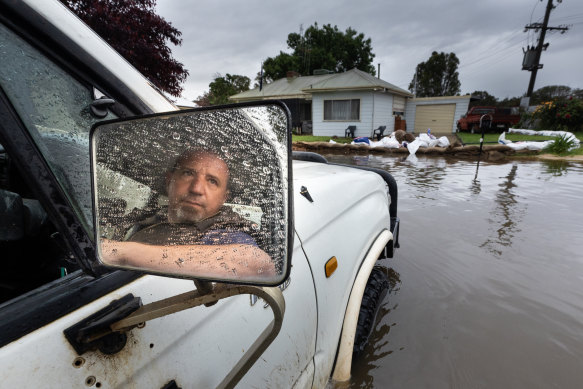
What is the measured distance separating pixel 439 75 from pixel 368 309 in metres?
69.2

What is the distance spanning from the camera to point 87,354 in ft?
2.26

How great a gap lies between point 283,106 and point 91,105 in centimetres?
59

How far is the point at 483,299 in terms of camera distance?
3131 millimetres

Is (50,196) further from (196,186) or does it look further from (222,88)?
(222,88)

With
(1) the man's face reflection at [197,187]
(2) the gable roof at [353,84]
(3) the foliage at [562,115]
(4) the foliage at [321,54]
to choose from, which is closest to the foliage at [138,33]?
(1) the man's face reflection at [197,187]

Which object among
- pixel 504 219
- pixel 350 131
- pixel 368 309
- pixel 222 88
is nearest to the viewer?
pixel 368 309

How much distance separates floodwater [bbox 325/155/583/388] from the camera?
2268mm

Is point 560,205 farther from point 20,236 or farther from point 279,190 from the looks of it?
point 20,236

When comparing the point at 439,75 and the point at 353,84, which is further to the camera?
the point at 439,75

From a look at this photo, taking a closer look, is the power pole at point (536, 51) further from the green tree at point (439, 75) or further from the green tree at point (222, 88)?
the green tree at point (222, 88)

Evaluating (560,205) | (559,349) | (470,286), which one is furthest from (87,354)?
(560,205)

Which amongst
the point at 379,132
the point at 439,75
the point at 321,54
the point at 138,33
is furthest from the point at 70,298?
the point at 439,75

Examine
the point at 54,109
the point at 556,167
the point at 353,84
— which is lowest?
the point at 556,167

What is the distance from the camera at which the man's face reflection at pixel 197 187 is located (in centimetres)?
66
